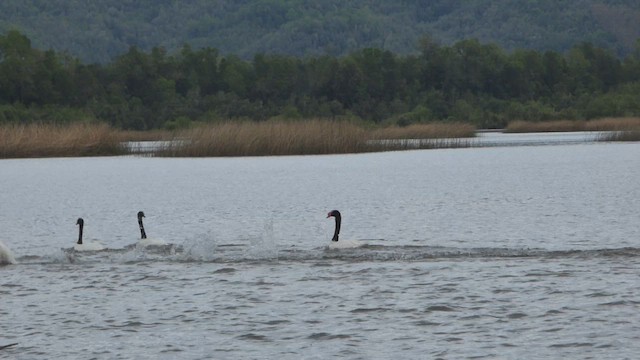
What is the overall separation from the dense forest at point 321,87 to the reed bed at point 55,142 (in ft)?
92.4

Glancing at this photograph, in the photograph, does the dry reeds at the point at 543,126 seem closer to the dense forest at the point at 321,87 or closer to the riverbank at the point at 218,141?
the dense forest at the point at 321,87

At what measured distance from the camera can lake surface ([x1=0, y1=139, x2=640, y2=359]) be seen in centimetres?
1077

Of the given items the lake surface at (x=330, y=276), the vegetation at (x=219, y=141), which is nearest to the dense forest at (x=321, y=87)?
the vegetation at (x=219, y=141)

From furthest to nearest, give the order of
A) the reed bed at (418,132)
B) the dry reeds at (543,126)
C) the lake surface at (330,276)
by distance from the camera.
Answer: the dry reeds at (543,126), the reed bed at (418,132), the lake surface at (330,276)

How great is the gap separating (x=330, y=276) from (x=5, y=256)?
452 centimetres

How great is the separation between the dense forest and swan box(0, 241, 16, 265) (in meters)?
58.2

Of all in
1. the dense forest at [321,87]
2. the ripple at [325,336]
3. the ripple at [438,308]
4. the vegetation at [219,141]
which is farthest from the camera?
the dense forest at [321,87]

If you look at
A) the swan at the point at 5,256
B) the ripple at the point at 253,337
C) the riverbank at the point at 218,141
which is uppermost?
the riverbank at the point at 218,141

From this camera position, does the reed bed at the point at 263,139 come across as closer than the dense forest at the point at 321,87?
Yes

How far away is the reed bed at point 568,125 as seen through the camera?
6600 cm

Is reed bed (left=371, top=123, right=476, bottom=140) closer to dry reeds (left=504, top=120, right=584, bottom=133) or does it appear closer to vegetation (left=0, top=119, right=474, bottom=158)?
vegetation (left=0, top=119, right=474, bottom=158)

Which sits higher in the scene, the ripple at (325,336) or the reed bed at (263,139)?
the reed bed at (263,139)

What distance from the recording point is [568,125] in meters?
74.7

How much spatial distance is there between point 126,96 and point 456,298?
8551cm
